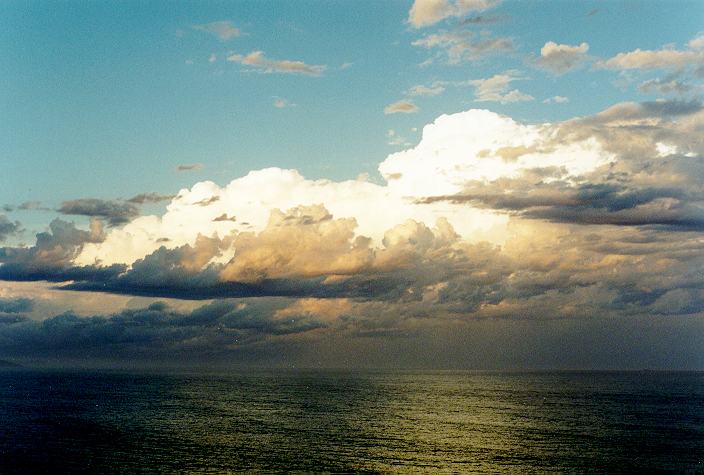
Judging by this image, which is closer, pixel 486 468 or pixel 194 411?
pixel 486 468

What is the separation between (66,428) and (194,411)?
40.3 metres

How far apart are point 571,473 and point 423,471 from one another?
19.1 m

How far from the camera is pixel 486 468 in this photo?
290 feet

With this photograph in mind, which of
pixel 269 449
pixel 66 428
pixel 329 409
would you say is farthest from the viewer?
pixel 329 409

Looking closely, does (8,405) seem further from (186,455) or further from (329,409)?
(186,455)

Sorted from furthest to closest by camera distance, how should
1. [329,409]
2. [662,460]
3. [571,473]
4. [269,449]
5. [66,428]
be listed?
[329,409], [66,428], [269,449], [662,460], [571,473]

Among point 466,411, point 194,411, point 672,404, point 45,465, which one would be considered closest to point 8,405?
point 194,411

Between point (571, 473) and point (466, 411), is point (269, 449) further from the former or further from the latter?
point (466, 411)

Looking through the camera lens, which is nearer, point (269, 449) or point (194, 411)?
point (269, 449)

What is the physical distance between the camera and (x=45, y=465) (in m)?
86.8

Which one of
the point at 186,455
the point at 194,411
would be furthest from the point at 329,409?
the point at 186,455

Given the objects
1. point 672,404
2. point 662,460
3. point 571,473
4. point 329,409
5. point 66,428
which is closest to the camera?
point 571,473

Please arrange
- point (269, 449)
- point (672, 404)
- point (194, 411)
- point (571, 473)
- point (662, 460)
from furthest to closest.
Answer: point (672, 404) < point (194, 411) < point (269, 449) < point (662, 460) < point (571, 473)

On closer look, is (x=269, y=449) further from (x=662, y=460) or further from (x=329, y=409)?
(x=329, y=409)
